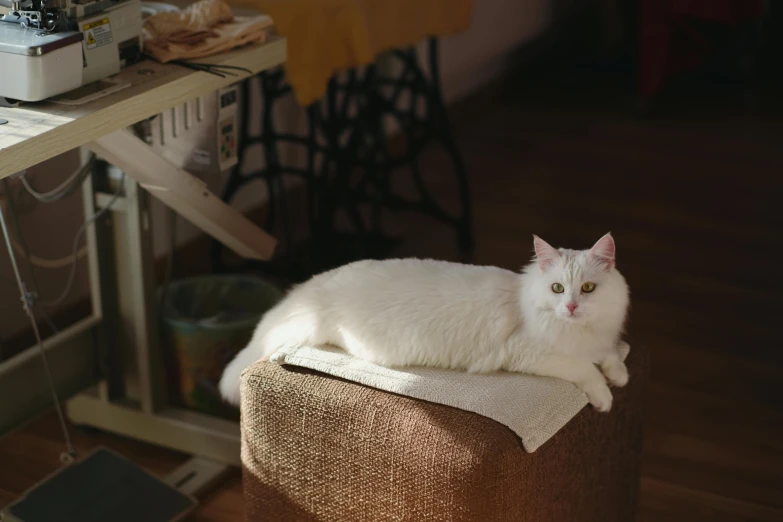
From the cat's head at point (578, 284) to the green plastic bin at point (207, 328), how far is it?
0.91 meters

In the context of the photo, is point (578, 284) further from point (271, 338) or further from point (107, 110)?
point (107, 110)

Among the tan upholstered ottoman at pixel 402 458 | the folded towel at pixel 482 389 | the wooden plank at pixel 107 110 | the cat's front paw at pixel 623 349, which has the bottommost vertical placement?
the tan upholstered ottoman at pixel 402 458

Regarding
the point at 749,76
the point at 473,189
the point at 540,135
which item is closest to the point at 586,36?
the point at 749,76

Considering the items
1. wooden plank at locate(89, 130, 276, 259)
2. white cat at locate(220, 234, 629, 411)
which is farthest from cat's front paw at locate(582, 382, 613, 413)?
wooden plank at locate(89, 130, 276, 259)

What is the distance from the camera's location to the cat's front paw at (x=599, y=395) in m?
1.72

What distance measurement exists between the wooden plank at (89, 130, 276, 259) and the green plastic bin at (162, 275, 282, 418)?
0.22 meters

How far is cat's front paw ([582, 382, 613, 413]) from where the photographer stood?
67.8 inches

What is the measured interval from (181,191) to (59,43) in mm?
481

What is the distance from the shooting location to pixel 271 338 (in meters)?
1.86

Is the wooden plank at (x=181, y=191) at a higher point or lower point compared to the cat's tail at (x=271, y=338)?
higher

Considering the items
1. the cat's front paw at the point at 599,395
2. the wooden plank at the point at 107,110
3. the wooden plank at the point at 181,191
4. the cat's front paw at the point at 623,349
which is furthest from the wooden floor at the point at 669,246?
the wooden plank at the point at 107,110

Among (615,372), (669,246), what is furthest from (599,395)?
(669,246)

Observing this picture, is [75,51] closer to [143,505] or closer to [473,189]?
[143,505]

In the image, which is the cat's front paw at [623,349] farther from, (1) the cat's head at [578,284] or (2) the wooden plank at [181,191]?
(2) the wooden plank at [181,191]
